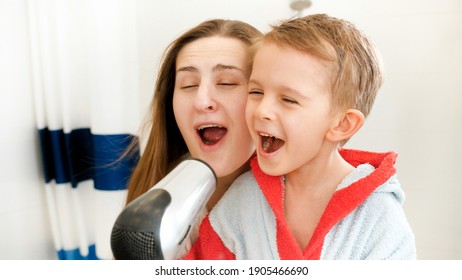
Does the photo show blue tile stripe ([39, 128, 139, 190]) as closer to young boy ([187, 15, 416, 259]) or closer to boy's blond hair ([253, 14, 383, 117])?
young boy ([187, 15, 416, 259])

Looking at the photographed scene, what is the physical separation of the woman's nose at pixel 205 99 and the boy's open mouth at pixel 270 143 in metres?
0.12

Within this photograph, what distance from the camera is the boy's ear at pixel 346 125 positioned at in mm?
568

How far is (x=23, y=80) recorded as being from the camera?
91cm

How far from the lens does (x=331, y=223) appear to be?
1.85 ft

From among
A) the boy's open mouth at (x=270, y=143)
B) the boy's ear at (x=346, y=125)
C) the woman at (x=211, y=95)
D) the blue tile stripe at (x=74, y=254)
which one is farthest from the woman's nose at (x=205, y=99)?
the blue tile stripe at (x=74, y=254)

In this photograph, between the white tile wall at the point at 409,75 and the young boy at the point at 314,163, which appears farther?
the white tile wall at the point at 409,75

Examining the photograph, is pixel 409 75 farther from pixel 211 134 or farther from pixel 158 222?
pixel 158 222

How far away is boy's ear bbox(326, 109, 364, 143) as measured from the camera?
568 millimetres

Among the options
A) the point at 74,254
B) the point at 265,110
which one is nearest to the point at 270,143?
the point at 265,110

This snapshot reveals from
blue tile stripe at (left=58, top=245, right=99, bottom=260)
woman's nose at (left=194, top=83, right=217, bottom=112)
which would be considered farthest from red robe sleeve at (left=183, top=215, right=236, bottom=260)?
blue tile stripe at (left=58, top=245, right=99, bottom=260)

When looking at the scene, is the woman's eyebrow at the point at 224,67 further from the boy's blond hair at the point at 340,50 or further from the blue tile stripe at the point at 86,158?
the blue tile stripe at the point at 86,158

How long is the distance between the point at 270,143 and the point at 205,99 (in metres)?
0.15
